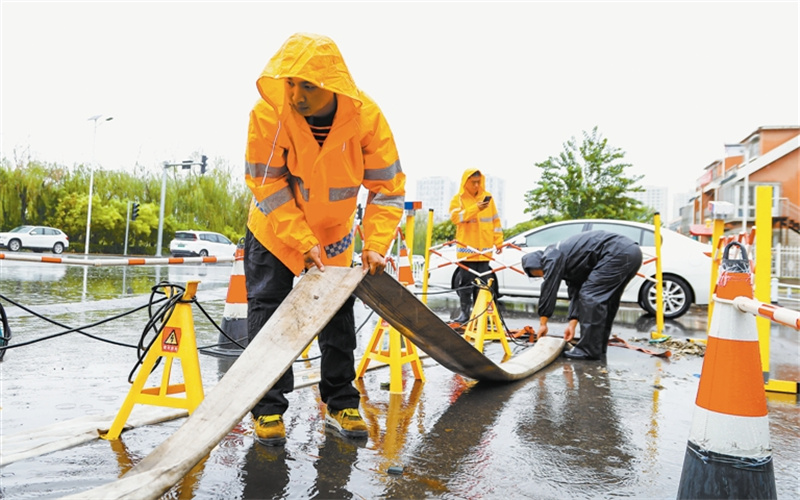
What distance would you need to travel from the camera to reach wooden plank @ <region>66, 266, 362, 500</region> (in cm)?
188

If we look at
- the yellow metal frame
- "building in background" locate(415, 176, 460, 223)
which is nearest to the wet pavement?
the yellow metal frame

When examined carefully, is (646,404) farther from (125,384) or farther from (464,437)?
(125,384)

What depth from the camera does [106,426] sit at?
2951mm

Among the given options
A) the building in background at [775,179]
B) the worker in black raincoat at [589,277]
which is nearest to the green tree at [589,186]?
the building in background at [775,179]

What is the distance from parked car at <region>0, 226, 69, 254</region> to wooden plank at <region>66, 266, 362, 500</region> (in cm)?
3452

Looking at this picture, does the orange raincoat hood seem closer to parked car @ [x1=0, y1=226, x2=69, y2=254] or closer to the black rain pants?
the black rain pants

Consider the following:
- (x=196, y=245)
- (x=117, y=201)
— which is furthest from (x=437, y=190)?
(x=196, y=245)

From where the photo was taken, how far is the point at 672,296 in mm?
9555

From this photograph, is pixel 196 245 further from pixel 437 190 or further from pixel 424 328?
pixel 437 190

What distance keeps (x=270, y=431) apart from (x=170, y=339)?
66cm

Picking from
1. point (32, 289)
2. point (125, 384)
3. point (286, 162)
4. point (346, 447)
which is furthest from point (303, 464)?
point (32, 289)

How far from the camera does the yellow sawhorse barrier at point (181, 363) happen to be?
9.25 feet

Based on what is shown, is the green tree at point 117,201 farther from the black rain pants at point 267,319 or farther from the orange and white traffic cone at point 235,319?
the black rain pants at point 267,319

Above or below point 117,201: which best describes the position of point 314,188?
below
